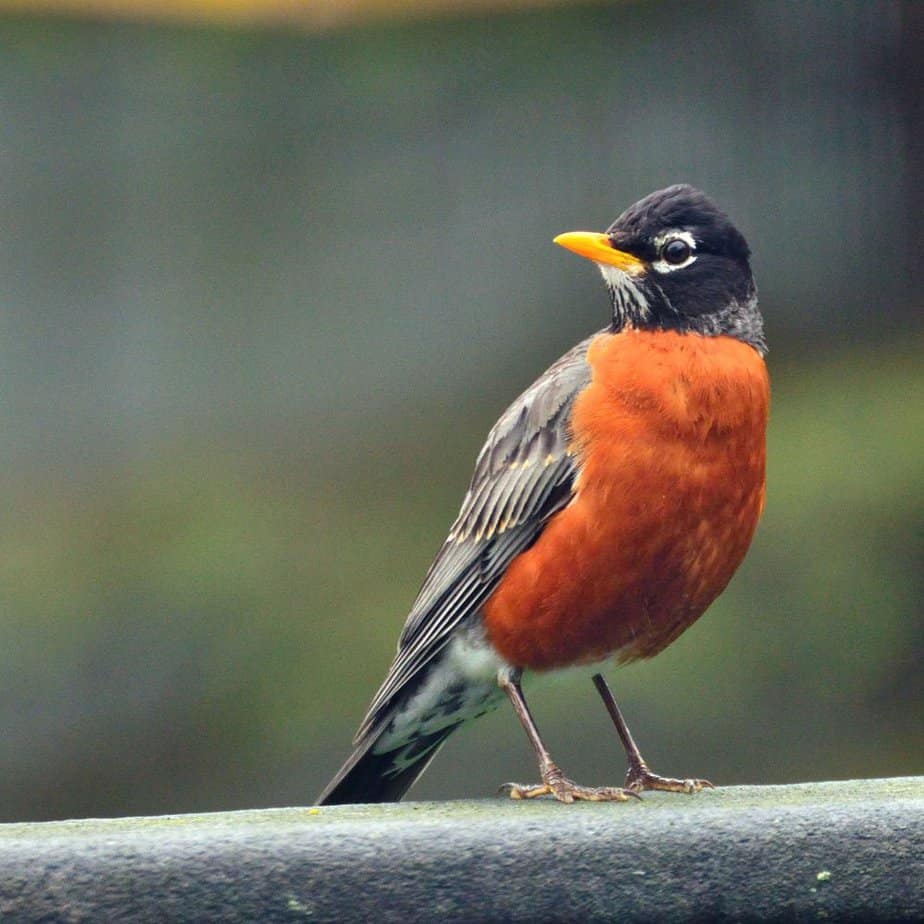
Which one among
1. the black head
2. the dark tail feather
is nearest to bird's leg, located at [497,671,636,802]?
the dark tail feather

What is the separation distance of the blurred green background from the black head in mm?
2199

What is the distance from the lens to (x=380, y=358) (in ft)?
18.5

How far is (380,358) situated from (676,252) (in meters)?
2.87

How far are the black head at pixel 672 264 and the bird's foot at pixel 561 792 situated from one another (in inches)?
31.4

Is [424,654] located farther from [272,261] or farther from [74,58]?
[74,58]

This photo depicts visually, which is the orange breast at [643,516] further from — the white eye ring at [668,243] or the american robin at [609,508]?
the white eye ring at [668,243]

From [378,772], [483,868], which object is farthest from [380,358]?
[483,868]

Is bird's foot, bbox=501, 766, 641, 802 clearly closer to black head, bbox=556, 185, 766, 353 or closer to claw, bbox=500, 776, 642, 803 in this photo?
claw, bbox=500, 776, 642, 803

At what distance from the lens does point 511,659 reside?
9.03ft

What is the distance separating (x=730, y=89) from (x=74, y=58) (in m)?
2.37

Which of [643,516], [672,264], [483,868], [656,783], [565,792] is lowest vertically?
[656,783]

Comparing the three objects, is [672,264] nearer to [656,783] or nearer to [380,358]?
[656,783]

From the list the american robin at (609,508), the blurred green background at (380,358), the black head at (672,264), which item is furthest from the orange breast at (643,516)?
the blurred green background at (380,358)

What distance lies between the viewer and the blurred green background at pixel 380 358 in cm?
509
